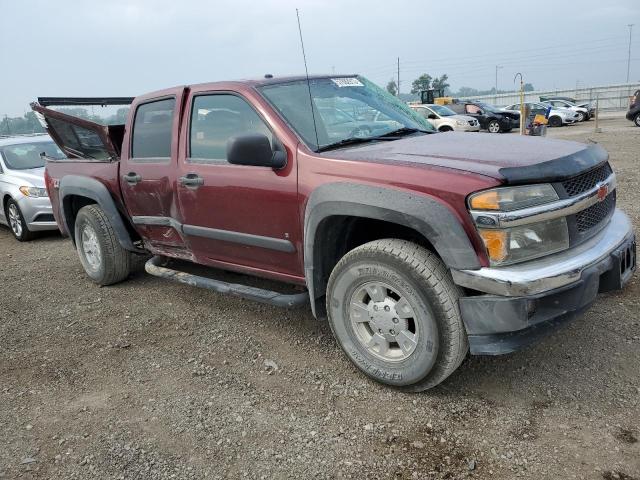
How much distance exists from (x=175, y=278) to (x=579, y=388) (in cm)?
299

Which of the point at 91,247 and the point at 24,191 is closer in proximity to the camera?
the point at 91,247

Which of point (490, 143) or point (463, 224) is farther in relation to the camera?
point (490, 143)

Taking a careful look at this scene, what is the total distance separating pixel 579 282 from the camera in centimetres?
262

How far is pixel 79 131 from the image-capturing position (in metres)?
5.45

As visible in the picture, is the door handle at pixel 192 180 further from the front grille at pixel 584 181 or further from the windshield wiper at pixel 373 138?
the front grille at pixel 584 181

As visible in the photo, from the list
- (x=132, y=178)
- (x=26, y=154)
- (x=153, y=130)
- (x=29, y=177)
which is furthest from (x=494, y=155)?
(x=26, y=154)

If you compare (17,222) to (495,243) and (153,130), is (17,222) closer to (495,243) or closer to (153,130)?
(153,130)

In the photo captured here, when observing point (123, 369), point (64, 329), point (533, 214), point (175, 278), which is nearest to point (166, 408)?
point (123, 369)

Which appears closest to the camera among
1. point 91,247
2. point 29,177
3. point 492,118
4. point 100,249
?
point 100,249

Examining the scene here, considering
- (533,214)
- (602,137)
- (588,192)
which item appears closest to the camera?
(533,214)

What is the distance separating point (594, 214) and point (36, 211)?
7.20 meters

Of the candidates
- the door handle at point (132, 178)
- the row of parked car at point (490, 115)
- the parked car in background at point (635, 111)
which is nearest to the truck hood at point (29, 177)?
the door handle at point (132, 178)

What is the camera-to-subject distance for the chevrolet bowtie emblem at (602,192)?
9.71 feet

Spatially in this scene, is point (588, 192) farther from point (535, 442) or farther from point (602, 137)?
point (602, 137)
